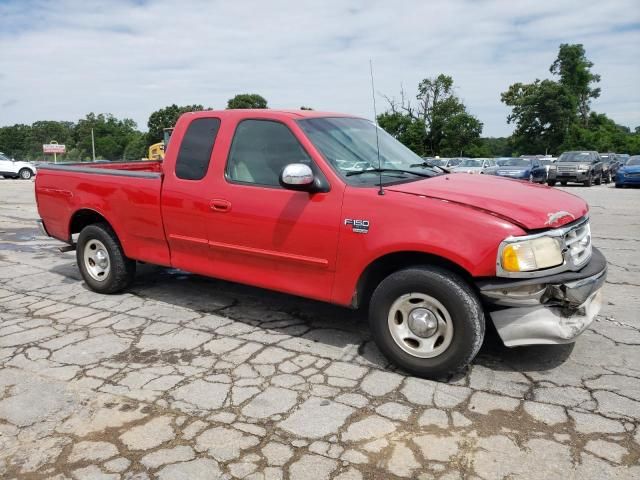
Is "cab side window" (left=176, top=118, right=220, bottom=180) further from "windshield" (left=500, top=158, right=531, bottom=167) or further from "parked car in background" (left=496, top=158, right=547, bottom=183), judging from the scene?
"windshield" (left=500, top=158, right=531, bottom=167)

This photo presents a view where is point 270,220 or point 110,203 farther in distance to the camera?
point 110,203

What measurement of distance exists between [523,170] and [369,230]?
20612 mm

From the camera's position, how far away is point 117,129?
338 feet

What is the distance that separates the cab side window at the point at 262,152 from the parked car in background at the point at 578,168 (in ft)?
73.9

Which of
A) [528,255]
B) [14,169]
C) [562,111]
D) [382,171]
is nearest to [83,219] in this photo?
[382,171]

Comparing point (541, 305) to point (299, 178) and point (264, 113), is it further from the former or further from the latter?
point (264, 113)

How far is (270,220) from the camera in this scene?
4102 millimetres

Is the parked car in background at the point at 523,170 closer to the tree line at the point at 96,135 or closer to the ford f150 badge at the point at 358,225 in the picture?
the ford f150 badge at the point at 358,225

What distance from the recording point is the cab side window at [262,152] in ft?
13.7

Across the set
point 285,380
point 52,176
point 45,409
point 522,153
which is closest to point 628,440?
point 285,380

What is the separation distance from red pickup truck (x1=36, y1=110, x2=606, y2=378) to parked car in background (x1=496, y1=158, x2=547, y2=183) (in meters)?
18.5

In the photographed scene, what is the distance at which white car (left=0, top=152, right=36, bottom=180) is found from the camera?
2991 centimetres

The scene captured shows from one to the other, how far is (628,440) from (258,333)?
2727mm

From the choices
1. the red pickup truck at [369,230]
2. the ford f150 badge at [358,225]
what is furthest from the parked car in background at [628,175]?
the ford f150 badge at [358,225]
